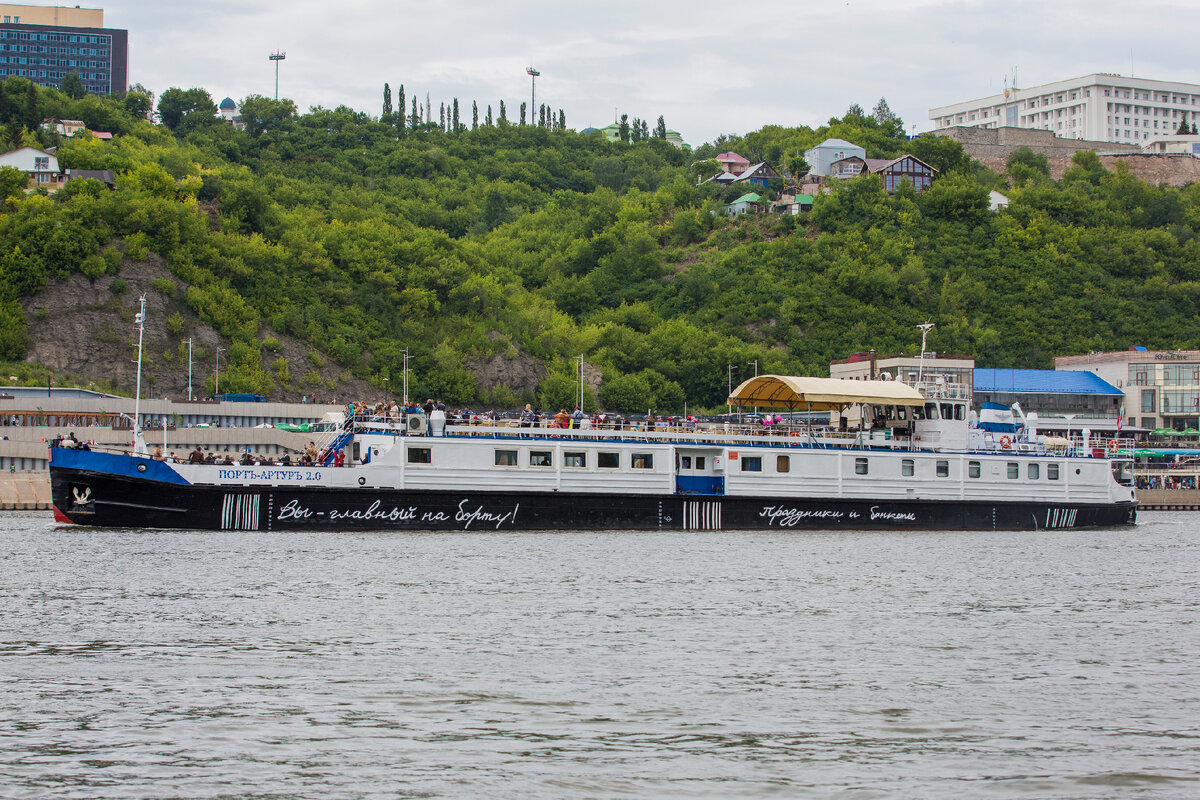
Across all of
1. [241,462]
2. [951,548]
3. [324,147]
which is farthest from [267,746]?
[324,147]

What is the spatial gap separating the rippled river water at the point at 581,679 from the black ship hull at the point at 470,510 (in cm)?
568

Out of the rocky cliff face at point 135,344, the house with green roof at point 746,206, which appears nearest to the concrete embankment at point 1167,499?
the rocky cliff face at point 135,344

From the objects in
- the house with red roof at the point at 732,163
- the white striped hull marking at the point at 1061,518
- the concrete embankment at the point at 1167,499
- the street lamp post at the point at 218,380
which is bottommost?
the concrete embankment at the point at 1167,499

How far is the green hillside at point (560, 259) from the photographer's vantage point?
102m

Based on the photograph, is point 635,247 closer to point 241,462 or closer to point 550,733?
point 241,462

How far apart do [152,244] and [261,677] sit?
90.4m

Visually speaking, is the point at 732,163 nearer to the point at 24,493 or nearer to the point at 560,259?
the point at 560,259

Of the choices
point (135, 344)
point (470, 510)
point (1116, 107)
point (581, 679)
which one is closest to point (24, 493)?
point (135, 344)

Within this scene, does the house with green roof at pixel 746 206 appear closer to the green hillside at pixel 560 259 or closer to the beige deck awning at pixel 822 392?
the green hillside at pixel 560 259

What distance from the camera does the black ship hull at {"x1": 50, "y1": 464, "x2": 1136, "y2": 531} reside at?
4006 centimetres

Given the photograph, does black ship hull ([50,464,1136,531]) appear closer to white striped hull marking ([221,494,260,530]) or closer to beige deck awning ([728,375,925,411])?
white striped hull marking ([221,494,260,530])

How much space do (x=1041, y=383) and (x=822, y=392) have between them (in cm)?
6217

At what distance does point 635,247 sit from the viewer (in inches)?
5684

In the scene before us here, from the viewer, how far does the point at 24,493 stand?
197 ft
